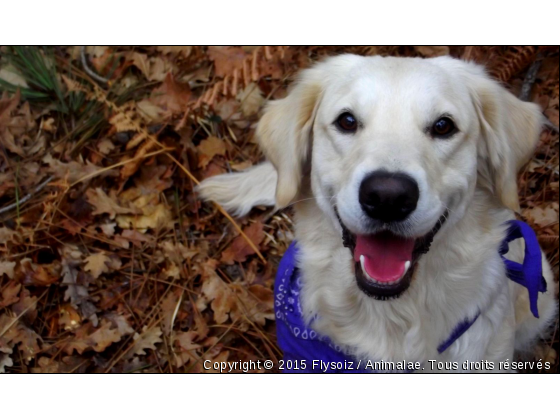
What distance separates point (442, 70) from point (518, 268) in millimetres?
978

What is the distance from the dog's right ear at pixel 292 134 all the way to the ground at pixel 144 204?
3.12ft

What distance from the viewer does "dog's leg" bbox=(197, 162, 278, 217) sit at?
357 cm

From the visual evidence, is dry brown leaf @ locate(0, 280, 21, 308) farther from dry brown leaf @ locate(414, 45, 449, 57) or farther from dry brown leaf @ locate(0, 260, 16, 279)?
dry brown leaf @ locate(414, 45, 449, 57)

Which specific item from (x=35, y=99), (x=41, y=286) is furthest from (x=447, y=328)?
(x=35, y=99)

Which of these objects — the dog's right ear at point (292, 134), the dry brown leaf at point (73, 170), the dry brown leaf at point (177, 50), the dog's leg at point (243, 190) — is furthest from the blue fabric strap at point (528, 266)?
the dry brown leaf at point (177, 50)

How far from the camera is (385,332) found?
8.03 feet

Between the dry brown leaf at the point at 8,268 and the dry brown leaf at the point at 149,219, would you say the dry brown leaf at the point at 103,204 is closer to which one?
the dry brown leaf at the point at 149,219

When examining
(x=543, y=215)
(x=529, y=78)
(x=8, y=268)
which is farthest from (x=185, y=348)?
(x=529, y=78)

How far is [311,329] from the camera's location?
2.60 meters

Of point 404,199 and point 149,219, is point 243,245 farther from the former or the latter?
point 404,199

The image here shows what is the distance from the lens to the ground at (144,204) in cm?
326

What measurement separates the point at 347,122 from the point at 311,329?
39.6 inches

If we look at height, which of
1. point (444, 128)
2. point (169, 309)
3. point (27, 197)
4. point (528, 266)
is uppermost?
point (444, 128)

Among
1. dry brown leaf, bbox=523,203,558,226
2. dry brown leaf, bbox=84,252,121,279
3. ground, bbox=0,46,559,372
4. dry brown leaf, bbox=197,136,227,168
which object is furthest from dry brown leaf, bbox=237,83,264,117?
dry brown leaf, bbox=523,203,558,226
